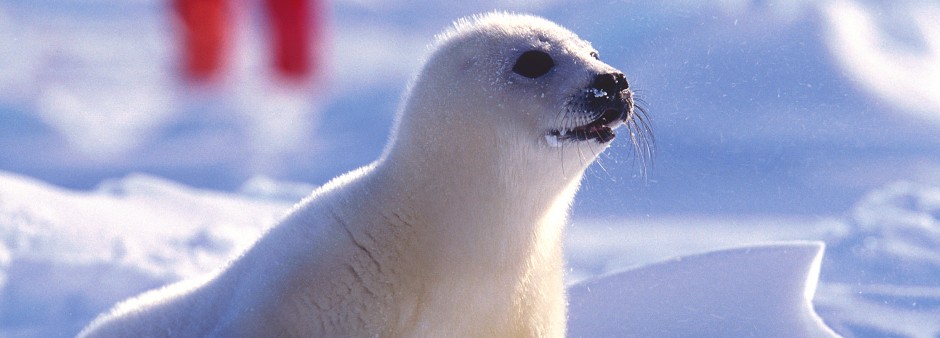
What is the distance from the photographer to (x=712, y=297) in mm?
5441

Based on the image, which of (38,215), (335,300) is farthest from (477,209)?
(38,215)

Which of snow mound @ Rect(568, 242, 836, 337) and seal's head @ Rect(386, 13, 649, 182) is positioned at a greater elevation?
snow mound @ Rect(568, 242, 836, 337)

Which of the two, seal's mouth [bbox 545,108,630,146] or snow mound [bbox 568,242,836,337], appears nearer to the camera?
seal's mouth [bbox 545,108,630,146]

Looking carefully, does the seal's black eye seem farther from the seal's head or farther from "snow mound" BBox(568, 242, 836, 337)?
"snow mound" BBox(568, 242, 836, 337)

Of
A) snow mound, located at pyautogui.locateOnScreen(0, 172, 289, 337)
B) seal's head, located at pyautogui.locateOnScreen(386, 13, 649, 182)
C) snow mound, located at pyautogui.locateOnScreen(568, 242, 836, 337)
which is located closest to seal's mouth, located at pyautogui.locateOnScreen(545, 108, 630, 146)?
seal's head, located at pyautogui.locateOnScreen(386, 13, 649, 182)

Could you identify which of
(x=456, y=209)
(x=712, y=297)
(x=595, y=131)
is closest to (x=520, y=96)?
(x=595, y=131)

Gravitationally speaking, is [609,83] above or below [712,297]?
below

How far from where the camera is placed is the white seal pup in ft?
9.96

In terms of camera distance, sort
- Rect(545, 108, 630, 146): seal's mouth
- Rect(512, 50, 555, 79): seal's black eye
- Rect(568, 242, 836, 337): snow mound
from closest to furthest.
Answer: Rect(545, 108, 630, 146): seal's mouth < Rect(512, 50, 555, 79): seal's black eye < Rect(568, 242, 836, 337): snow mound

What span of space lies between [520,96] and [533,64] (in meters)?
0.13

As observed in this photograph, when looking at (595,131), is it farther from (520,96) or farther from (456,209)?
(456,209)

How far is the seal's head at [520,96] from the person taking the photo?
9.86ft

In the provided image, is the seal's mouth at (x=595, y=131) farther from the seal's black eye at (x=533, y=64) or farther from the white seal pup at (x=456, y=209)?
the seal's black eye at (x=533, y=64)

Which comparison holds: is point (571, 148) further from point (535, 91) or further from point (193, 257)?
point (193, 257)
